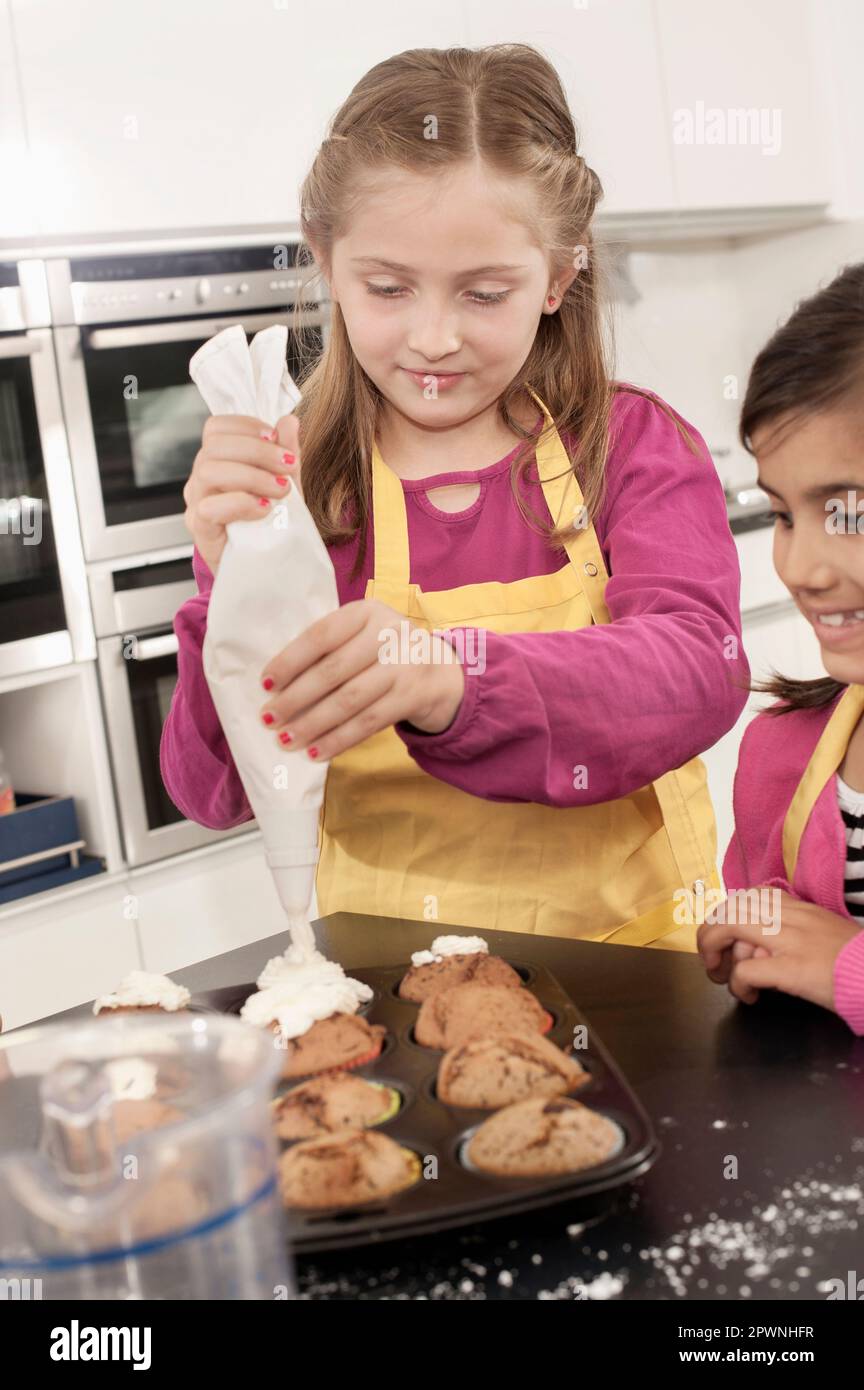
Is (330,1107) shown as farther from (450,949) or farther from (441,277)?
(441,277)

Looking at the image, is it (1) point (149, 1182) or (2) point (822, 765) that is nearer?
(1) point (149, 1182)

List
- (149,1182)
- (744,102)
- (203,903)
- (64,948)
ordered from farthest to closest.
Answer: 1. (744,102)
2. (203,903)
3. (64,948)
4. (149,1182)

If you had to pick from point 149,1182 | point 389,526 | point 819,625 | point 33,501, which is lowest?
point 149,1182

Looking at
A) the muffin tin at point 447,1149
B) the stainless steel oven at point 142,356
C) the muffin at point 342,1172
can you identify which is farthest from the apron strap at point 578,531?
the stainless steel oven at point 142,356

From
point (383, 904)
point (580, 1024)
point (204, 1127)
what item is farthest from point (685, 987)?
point (204, 1127)

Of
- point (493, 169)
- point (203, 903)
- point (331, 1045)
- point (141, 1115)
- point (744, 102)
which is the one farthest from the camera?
point (744, 102)

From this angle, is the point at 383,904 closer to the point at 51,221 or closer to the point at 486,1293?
the point at 486,1293

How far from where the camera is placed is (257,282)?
2.52 m

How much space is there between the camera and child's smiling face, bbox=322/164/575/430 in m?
1.18

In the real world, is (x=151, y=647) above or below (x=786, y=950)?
above

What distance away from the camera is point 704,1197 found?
2.30 ft

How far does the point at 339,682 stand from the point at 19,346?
4.81 ft

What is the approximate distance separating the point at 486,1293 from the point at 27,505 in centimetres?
187

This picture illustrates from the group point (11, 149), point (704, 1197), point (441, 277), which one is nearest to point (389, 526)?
point (441, 277)
